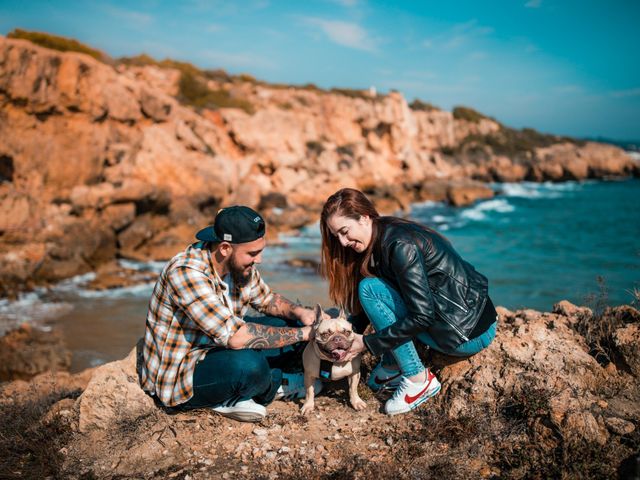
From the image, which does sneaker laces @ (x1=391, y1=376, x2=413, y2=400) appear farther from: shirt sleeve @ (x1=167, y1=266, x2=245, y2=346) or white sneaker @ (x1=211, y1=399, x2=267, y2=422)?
shirt sleeve @ (x1=167, y1=266, x2=245, y2=346)

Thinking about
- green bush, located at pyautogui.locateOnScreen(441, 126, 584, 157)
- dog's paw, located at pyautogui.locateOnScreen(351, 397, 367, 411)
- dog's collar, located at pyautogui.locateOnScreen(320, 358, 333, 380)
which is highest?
green bush, located at pyautogui.locateOnScreen(441, 126, 584, 157)

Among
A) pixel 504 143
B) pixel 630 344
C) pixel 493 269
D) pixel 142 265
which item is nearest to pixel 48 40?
pixel 142 265

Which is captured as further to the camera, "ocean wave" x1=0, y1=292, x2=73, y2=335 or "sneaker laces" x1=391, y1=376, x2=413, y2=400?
"ocean wave" x1=0, y1=292, x2=73, y2=335

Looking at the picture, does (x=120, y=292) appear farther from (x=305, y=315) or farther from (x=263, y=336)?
(x=263, y=336)

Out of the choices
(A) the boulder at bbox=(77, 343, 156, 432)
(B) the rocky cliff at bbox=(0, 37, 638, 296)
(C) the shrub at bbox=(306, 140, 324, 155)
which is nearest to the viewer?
(A) the boulder at bbox=(77, 343, 156, 432)

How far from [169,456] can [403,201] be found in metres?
28.1

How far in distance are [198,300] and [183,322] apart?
0.33 meters

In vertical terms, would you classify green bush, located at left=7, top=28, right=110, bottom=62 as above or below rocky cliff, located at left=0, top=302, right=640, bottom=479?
above

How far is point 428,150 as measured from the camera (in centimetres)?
5144

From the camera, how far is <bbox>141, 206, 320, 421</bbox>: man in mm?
3176

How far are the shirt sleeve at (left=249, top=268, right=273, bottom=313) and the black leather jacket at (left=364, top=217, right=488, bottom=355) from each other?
3.66 feet

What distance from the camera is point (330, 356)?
11.1ft

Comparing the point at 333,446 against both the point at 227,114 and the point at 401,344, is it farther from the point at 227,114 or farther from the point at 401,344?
the point at 227,114

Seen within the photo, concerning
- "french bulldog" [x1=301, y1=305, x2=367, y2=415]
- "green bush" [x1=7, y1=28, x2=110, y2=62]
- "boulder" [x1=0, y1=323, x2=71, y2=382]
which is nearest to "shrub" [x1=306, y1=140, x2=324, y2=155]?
"green bush" [x1=7, y1=28, x2=110, y2=62]
